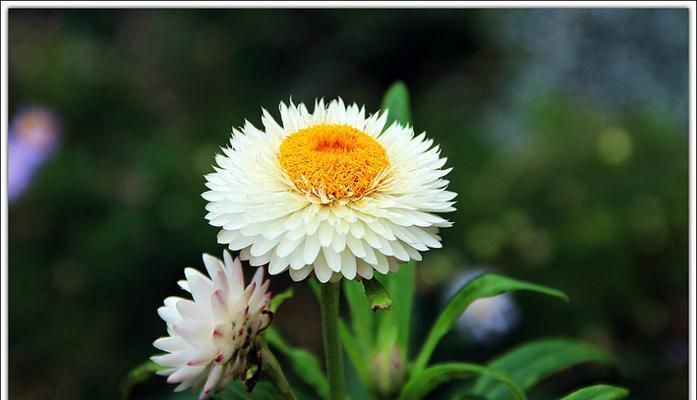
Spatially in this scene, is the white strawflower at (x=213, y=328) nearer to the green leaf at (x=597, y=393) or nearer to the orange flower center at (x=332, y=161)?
the orange flower center at (x=332, y=161)

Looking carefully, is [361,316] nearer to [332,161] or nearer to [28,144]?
[332,161]

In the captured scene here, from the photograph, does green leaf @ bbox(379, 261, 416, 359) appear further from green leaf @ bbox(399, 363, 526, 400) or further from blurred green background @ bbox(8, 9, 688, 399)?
blurred green background @ bbox(8, 9, 688, 399)

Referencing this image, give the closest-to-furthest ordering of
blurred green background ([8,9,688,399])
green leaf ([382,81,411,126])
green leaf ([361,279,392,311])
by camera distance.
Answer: green leaf ([361,279,392,311])
green leaf ([382,81,411,126])
blurred green background ([8,9,688,399])

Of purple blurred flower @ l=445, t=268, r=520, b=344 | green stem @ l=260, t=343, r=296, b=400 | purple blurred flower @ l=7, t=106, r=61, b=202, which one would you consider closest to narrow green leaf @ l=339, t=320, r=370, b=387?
green stem @ l=260, t=343, r=296, b=400

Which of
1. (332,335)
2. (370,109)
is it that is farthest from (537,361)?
(370,109)

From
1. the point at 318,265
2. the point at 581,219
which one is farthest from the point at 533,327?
the point at 318,265

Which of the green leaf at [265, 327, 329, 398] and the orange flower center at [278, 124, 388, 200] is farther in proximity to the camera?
the green leaf at [265, 327, 329, 398]

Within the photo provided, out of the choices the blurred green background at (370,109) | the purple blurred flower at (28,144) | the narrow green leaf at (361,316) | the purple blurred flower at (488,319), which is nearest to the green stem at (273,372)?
the narrow green leaf at (361,316)
